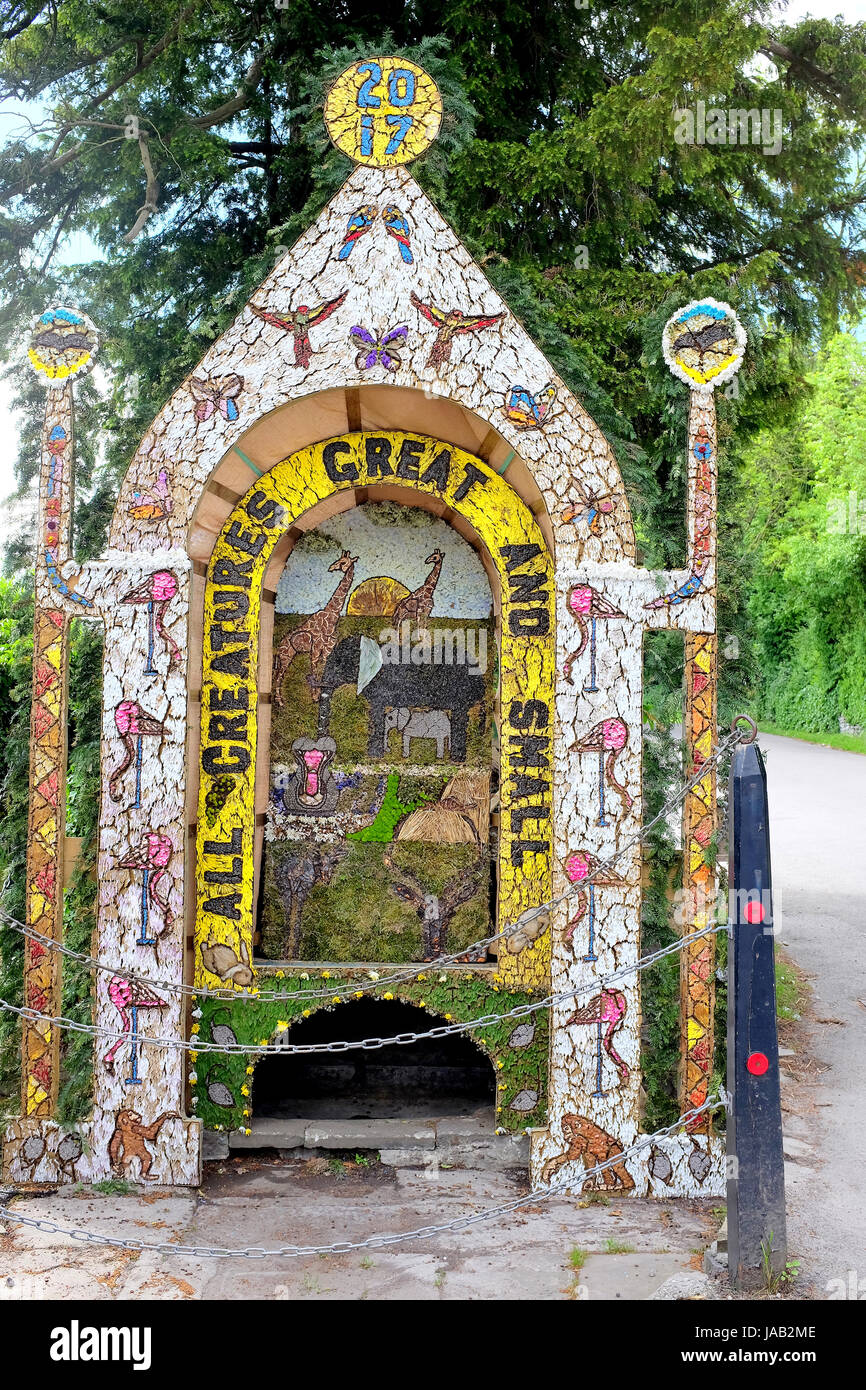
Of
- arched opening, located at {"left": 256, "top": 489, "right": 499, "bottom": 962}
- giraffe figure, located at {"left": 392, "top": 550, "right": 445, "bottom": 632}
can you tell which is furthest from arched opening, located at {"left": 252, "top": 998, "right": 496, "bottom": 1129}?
giraffe figure, located at {"left": 392, "top": 550, "right": 445, "bottom": 632}

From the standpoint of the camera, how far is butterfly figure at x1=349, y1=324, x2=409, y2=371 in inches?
198

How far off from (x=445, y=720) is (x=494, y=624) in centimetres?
57

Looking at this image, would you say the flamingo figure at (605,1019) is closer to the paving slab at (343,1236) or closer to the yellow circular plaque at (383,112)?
the paving slab at (343,1236)

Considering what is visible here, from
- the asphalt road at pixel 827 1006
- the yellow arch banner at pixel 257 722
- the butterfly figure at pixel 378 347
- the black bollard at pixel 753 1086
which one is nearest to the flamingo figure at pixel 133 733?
the yellow arch banner at pixel 257 722

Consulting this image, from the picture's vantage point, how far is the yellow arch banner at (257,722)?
5.27m

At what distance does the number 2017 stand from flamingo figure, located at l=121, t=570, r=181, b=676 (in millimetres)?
2200

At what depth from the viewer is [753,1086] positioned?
3.86 meters

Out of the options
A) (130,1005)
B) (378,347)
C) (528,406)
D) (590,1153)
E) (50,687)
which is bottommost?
(590,1153)

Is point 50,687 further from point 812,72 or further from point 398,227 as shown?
point 812,72

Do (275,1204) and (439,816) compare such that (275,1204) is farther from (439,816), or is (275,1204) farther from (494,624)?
(494,624)

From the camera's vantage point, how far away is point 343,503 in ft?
18.7

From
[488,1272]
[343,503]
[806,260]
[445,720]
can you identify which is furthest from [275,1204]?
[806,260]

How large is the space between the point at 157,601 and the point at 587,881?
7.70ft

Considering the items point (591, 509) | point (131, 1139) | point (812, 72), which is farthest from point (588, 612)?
point (812, 72)
